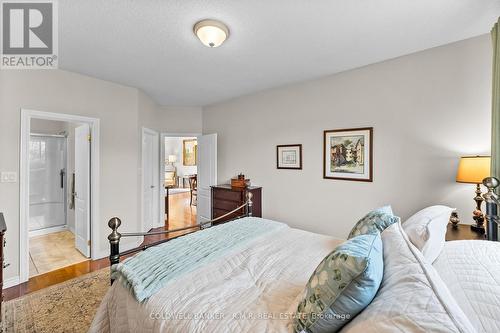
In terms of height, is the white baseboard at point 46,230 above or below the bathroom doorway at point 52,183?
below

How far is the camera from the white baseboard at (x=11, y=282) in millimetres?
2512

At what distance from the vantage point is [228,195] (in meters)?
3.98

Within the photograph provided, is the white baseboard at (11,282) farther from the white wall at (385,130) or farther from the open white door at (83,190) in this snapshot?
the white wall at (385,130)

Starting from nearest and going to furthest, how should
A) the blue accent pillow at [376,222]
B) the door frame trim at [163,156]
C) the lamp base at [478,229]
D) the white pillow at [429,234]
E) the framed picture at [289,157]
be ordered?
the white pillow at [429,234]
the blue accent pillow at [376,222]
the lamp base at [478,229]
the framed picture at [289,157]
the door frame trim at [163,156]

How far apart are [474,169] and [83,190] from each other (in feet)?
15.3

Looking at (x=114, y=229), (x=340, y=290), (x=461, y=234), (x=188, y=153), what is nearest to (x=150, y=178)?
(x=114, y=229)

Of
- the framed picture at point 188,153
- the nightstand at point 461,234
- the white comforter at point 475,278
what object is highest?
the framed picture at point 188,153

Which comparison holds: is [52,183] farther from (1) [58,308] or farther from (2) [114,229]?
(2) [114,229]

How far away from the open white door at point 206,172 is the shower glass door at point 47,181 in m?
2.70

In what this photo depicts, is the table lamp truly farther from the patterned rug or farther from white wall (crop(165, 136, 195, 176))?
white wall (crop(165, 136, 195, 176))

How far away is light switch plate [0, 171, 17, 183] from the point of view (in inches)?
99.7

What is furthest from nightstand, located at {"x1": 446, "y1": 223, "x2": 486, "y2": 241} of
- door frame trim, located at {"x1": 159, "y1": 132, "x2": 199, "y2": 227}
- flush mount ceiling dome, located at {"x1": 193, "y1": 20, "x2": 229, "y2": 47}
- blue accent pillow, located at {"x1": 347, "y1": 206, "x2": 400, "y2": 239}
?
door frame trim, located at {"x1": 159, "y1": 132, "x2": 199, "y2": 227}

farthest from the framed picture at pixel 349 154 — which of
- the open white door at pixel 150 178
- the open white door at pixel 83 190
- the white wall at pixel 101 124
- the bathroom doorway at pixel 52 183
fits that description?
the bathroom doorway at pixel 52 183

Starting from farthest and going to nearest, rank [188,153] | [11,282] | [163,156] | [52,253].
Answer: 1. [188,153]
2. [163,156]
3. [52,253]
4. [11,282]
